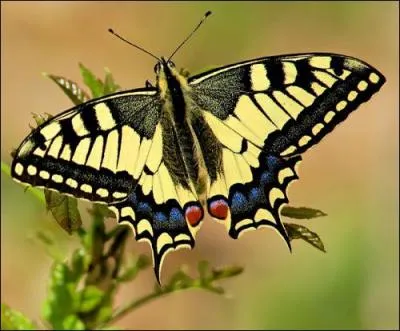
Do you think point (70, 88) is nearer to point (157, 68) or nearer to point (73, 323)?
point (157, 68)

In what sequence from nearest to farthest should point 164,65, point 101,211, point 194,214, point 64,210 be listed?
point 64,210 → point 101,211 → point 194,214 → point 164,65

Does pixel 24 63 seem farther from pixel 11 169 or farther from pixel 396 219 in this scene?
pixel 11 169

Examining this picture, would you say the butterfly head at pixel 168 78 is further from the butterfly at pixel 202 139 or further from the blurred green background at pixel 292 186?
the blurred green background at pixel 292 186

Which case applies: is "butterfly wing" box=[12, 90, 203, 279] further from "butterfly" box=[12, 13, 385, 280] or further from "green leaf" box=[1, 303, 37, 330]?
"green leaf" box=[1, 303, 37, 330]

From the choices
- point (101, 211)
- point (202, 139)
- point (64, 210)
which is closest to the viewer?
point (64, 210)

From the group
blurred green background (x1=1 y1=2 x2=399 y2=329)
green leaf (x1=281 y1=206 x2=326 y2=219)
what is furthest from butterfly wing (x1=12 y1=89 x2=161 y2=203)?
blurred green background (x1=1 y1=2 x2=399 y2=329)

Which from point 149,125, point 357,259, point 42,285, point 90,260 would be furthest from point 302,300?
point 90,260

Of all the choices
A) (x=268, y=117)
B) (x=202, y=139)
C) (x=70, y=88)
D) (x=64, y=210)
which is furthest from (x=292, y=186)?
(x=64, y=210)
